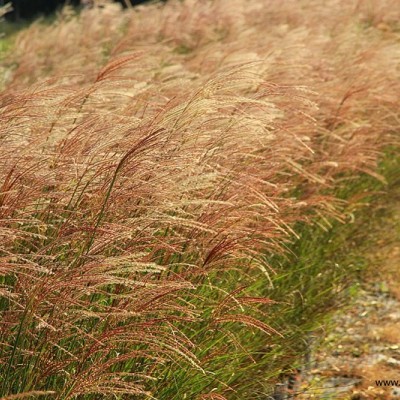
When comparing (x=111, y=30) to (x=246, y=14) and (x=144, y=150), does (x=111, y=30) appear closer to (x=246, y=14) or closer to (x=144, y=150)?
(x=246, y=14)

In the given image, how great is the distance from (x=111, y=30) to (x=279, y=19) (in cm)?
222

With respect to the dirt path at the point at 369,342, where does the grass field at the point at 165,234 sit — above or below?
above

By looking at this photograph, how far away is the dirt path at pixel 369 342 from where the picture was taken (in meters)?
3.52

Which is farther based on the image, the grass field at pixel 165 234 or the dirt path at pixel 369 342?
the dirt path at pixel 369 342

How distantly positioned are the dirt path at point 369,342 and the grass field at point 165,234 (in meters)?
0.15

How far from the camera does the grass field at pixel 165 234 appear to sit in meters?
2.20

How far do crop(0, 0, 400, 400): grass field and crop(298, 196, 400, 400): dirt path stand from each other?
147 mm

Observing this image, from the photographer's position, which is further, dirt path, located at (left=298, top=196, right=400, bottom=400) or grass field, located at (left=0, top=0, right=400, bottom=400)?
dirt path, located at (left=298, top=196, right=400, bottom=400)

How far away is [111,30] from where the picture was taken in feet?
31.7

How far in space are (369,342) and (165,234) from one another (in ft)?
5.68

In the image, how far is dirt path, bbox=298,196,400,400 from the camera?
352cm

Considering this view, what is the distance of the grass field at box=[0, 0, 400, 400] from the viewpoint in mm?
2201

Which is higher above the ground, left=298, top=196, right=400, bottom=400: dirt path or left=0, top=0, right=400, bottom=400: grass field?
left=0, top=0, right=400, bottom=400: grass field

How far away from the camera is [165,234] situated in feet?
9.16
